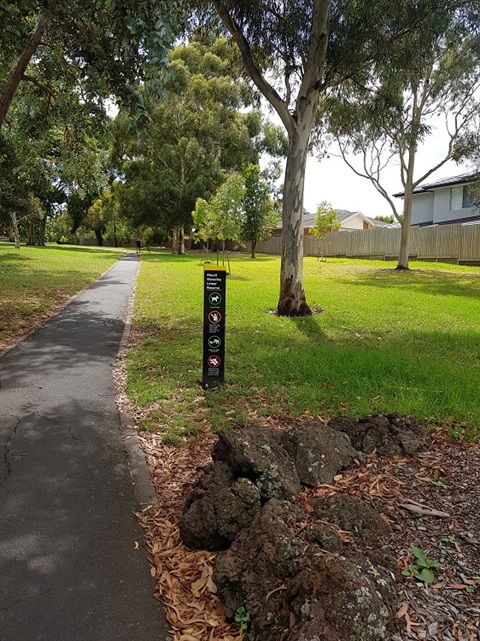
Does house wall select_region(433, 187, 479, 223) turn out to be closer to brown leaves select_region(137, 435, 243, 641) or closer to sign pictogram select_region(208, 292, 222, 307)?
sign pictogram select_region(208, 292, 222, 307)

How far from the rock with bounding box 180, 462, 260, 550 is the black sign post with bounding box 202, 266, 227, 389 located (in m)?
2.62

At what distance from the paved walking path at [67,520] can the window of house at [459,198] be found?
3399 cm

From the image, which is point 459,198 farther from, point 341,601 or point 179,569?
point 341,601

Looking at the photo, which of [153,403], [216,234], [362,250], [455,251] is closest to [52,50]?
[153,403]

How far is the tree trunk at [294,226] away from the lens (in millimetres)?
10414

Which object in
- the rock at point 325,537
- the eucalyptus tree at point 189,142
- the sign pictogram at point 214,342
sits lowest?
the rock at point 325,537

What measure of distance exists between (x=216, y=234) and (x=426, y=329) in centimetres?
2108

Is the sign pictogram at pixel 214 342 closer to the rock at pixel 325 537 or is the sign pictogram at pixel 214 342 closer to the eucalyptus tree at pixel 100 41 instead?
the eucalyptus tree at pixel 100 41

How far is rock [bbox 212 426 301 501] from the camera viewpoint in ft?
10.7

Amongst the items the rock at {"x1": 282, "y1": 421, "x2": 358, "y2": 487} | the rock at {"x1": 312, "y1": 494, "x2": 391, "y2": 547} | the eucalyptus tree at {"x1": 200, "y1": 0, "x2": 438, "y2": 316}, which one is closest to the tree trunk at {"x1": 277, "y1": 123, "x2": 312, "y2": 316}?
the eucalyptus tree at {"x1": 200, "y1": 0, "x2": 438, "y2": 316}

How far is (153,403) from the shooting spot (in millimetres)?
5570

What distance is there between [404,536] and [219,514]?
110cm

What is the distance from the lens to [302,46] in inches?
437

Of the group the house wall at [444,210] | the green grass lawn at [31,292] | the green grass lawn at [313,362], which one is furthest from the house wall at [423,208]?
the green grass lawn at [31,292]
